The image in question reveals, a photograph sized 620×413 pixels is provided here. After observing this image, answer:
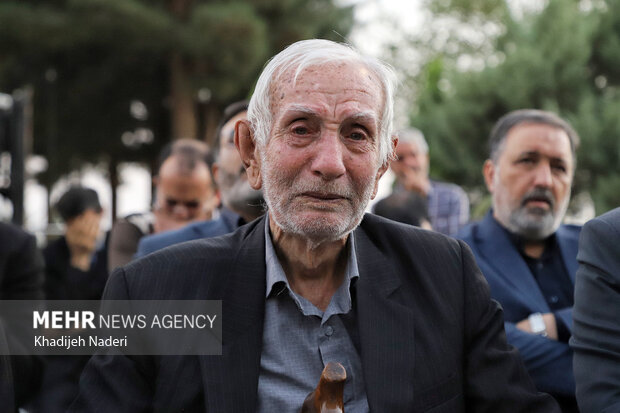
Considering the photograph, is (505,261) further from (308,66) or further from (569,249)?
(308,66)

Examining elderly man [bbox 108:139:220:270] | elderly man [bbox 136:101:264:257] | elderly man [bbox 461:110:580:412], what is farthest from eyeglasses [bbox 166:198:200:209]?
elderly man [bbox 461:110:580:412]

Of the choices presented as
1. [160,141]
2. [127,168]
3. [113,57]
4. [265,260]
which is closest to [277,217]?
[265,260]

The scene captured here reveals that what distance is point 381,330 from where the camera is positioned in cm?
214

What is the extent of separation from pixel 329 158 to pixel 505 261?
152cm

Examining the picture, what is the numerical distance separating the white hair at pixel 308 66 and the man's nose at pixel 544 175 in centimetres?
140

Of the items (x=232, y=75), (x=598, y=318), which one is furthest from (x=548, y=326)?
(x=232, y=75)

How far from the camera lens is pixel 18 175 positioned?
7.19m

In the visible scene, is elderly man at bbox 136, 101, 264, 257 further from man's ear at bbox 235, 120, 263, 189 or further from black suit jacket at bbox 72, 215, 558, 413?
black suit jacket at bbox 72, 215, 558, 413

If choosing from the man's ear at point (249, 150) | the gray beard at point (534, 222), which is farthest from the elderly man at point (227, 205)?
Answer: the gray beard at point (534, 222)

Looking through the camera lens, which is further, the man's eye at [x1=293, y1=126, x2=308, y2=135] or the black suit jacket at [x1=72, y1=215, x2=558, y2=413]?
the man's eye at [x1=293, y1=126, x2=308, y2=135]

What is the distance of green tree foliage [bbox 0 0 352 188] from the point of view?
18234 mm

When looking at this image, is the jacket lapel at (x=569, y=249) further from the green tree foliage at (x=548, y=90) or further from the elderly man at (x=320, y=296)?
the green tree foliage at (x=548, y=90)

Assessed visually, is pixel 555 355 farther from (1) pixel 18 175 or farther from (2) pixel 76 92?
(2) pixel 76 92

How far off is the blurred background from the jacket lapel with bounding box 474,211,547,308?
1.38 metres
